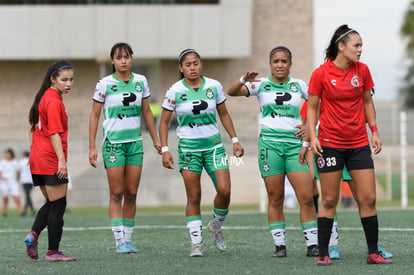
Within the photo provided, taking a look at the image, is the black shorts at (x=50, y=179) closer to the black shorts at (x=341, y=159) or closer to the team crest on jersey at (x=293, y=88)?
the team crest on jersey at (x=293, y=88)

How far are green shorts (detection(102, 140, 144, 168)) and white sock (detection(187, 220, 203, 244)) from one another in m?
1.06

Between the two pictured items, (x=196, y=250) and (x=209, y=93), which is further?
(x=209, y=93)

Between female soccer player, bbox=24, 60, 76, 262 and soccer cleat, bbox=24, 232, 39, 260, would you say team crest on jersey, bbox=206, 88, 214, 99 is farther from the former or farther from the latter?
soccer cleat, bbox=24, 232, 39, 260

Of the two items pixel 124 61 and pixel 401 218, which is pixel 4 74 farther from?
pixel 124 61

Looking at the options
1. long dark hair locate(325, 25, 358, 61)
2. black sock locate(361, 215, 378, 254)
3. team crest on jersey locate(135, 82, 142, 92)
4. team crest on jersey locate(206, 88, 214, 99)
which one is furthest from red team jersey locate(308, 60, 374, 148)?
team crest on jersey locate(135, 82, 142, 92)

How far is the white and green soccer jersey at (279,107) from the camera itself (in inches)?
368

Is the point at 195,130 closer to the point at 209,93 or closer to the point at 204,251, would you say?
the point at 209,93

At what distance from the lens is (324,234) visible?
331 inches

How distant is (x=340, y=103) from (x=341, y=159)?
54cm

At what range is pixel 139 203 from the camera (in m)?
26.8

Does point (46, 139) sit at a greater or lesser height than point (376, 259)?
greater

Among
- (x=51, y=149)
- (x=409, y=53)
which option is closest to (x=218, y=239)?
(x=51, y=149)

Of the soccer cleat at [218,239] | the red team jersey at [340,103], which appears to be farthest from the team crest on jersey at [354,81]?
the soccer cleat at [218,239]

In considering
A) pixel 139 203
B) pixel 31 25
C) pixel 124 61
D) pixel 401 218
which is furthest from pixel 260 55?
pixel 124 61
